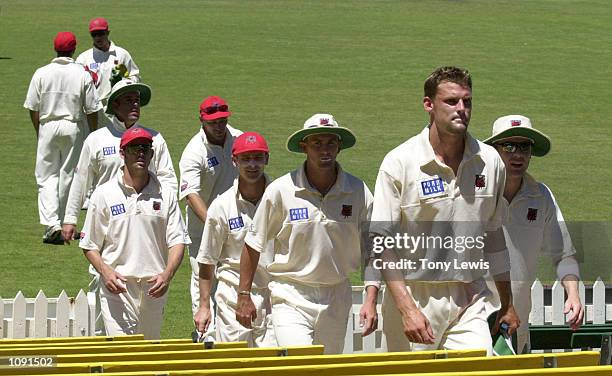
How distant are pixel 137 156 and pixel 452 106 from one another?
11.2 feet

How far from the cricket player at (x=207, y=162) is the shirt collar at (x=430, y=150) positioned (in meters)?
4.18

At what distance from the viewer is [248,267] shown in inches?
369

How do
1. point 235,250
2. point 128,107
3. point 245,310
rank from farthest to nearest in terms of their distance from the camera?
1. point 128,107
2. point 235,250
3. point 245,310

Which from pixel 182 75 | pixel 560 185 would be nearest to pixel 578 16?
pixel 182 75

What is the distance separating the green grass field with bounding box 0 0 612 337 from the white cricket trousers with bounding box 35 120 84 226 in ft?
2.02

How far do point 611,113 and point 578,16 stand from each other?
15555mm

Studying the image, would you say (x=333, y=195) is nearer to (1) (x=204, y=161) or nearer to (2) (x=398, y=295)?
(2) (x=398, y=295)

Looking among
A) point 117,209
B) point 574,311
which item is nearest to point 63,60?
point 117,209

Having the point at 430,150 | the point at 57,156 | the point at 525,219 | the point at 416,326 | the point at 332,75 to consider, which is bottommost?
the point at 416,326

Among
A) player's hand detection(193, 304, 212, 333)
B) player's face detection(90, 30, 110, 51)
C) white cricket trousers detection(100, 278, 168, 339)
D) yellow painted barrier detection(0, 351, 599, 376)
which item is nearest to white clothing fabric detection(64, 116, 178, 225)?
white cricket trousers detection(100, 278, 168, 339)

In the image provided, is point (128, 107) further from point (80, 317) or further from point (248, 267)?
point (248, 267)

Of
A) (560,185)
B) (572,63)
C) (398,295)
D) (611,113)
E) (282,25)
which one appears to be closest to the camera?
(398,295)

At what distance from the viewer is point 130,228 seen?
10.7 m

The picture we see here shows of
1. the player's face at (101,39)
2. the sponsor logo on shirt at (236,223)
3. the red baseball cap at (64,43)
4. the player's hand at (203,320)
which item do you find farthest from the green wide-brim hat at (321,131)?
the player's face at (101,39)
